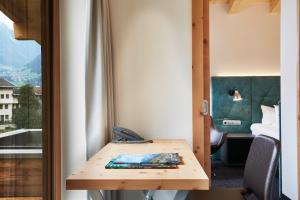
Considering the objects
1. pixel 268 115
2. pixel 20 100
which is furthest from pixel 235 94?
pixel 20 100

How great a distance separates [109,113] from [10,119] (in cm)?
127

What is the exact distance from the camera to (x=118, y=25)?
106 inches

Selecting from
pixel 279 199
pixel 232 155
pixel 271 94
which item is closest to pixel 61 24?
pixel 279 199

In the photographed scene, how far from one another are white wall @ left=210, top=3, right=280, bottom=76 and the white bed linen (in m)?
1.24

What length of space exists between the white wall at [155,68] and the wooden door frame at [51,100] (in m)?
0.88

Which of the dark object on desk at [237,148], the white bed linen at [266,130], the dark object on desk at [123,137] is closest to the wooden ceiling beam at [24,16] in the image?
the dark object on desk at [123,137]

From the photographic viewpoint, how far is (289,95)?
3242 millimetres

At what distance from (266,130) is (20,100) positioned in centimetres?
437

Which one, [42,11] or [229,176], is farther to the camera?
[229,176]

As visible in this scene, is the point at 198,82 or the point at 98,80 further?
the point at 198,82

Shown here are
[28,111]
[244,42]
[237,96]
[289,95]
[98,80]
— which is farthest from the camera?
[244,42]

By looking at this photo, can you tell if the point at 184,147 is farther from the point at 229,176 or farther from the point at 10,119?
the point at 229,176

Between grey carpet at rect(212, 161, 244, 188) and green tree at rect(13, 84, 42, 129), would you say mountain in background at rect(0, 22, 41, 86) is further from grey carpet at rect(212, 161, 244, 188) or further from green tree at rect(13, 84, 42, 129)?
grey carpet at rect(212, 161, 244, 188)

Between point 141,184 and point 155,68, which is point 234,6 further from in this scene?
point 141,184
